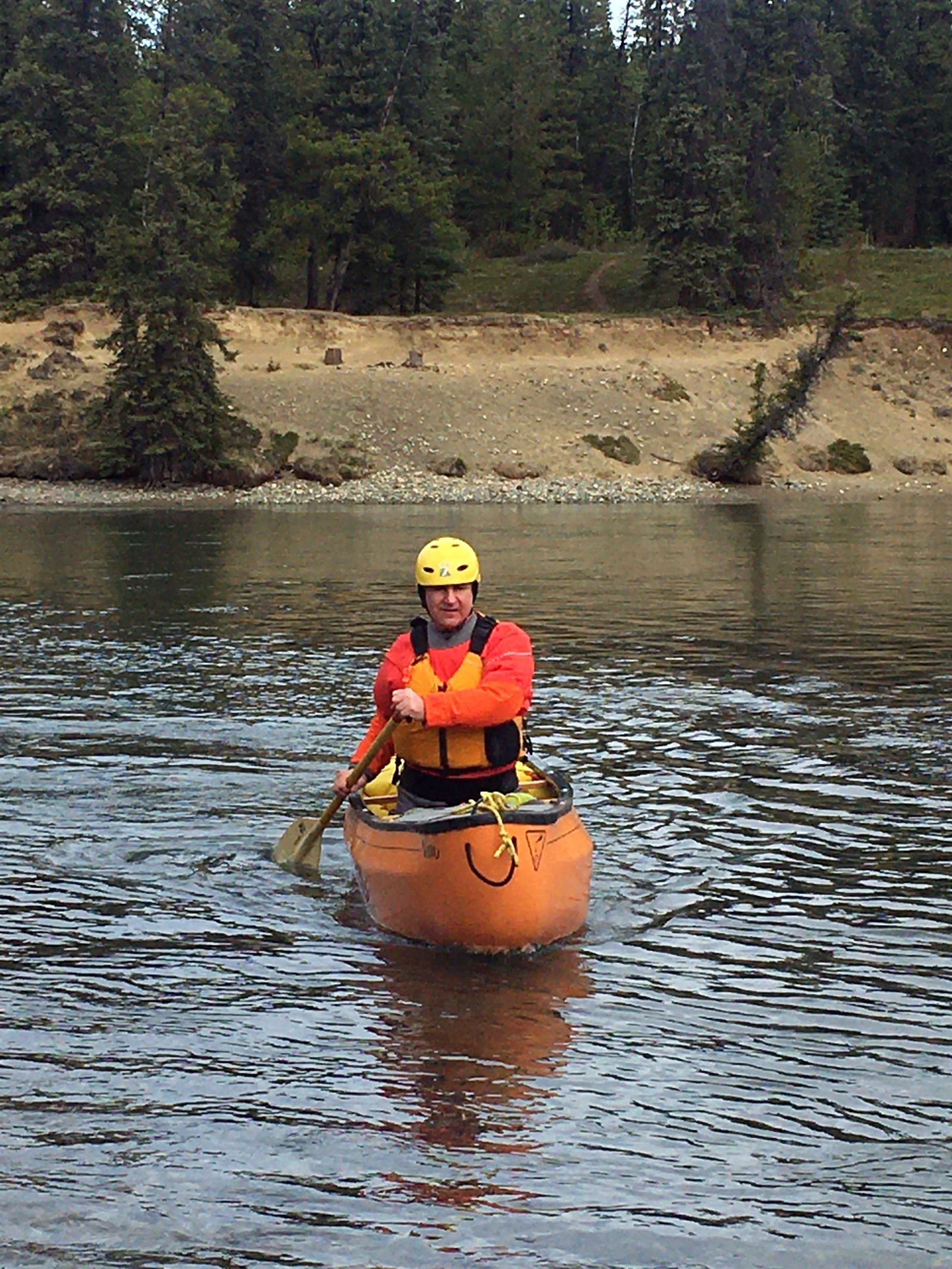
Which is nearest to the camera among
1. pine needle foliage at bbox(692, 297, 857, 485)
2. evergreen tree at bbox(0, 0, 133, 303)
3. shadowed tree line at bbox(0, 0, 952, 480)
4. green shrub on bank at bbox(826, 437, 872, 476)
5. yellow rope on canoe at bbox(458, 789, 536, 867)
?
yellow rope on canoe at bbox(458, 789, 536, 867)

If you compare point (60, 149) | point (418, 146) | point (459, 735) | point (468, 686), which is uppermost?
point (418, 146)

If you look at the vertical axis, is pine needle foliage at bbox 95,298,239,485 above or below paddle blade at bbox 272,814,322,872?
above

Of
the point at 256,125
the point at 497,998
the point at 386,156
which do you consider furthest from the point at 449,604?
the point at 256,125

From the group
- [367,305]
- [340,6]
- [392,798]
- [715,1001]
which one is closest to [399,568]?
[392,798]

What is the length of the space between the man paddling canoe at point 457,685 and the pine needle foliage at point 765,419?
41860 millimetres

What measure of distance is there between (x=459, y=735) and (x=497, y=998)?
1497mm

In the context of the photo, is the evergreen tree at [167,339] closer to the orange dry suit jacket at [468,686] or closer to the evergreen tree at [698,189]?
the evergreen tree at [698,189]

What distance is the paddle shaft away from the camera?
29.1ft

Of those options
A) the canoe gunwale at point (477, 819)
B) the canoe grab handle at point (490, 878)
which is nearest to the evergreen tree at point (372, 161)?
the canoe gunwale at point (477, 819)

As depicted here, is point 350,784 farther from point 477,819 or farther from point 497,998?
point 497,998

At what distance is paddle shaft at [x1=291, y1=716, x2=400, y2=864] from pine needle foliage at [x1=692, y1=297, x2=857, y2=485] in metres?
41.0

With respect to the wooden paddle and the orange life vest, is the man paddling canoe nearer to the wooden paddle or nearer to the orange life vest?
the orange life vest

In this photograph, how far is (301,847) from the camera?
10.2 m

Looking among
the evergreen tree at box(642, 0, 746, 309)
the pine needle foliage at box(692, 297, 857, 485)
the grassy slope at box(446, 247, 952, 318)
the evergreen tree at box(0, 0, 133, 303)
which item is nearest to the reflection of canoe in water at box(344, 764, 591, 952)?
the pine needle foliage at box(692, 297, 857, 485)
